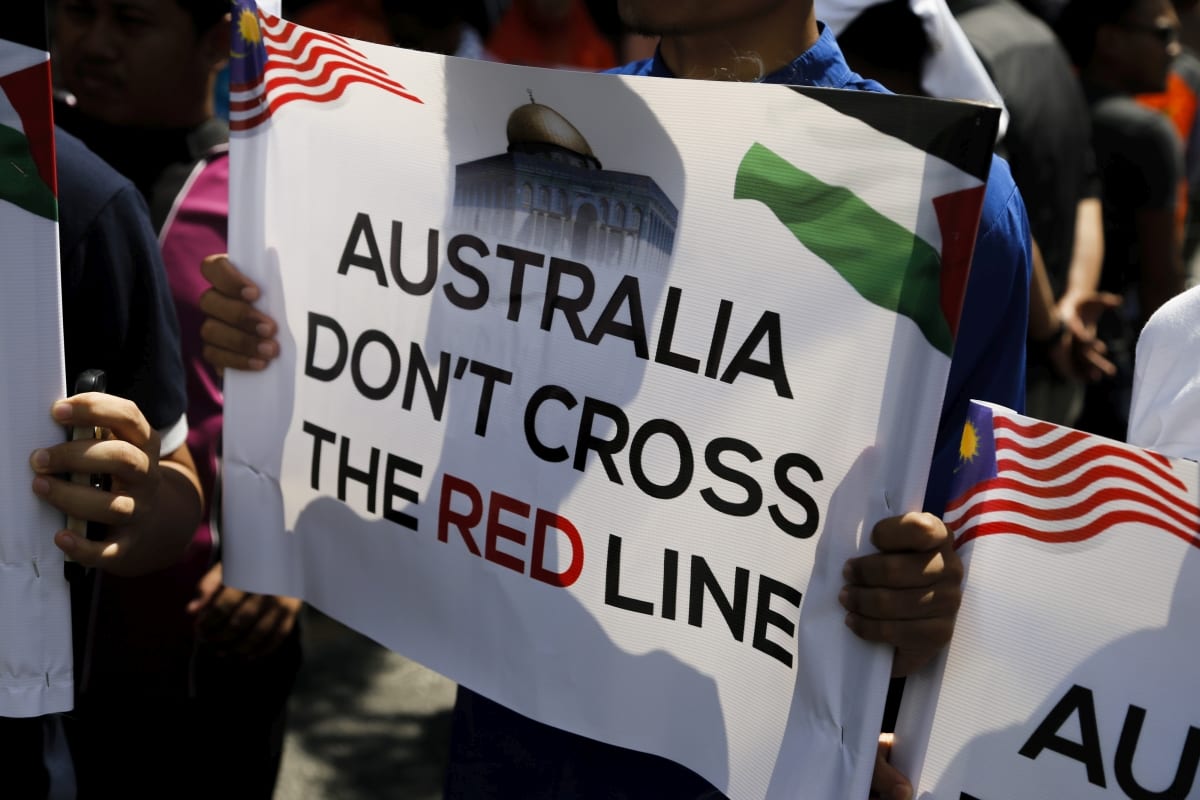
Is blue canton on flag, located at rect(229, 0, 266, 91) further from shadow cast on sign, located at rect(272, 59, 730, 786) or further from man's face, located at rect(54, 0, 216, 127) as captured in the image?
man's face, located at rect(54, 0, 216, 127)

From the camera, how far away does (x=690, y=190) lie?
1.52 meters

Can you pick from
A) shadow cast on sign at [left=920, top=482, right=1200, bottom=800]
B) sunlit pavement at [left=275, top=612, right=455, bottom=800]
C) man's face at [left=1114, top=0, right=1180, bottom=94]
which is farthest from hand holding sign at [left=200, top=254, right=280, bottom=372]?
man's face at [left=1114, top=0, right=1180, bottom=94]

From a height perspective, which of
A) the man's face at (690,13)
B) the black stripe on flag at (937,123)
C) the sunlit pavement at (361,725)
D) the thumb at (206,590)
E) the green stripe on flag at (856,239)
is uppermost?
the man's face at (690,13)

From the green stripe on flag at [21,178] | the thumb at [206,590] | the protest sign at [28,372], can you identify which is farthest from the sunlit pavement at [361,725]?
the green stripe on flag at [21,178]

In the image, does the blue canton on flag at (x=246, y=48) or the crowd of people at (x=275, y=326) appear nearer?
the crowd of people at (x=275, y=326)

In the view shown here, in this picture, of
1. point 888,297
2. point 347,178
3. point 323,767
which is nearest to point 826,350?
point 888,297

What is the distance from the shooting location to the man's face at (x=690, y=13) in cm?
166

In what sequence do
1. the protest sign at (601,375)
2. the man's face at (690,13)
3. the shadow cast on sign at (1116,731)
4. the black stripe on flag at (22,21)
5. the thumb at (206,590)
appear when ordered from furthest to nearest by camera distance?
the thumb at (206,590) → the man's face at (690,13) → the black stripe on flag at (22,21) → the protest sign at (601,375) → the shadow cast on sign at (1116,731)

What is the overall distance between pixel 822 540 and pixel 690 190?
42 centimetres

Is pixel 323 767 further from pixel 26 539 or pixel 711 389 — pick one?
pixel 711 389

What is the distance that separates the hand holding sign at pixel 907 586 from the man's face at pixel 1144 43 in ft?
10.1

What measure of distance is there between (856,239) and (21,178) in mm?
958

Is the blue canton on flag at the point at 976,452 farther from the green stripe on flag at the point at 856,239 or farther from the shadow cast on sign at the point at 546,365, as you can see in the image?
the shadow cast on sign at the point at 546,365

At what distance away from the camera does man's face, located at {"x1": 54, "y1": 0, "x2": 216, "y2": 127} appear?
263 cm
